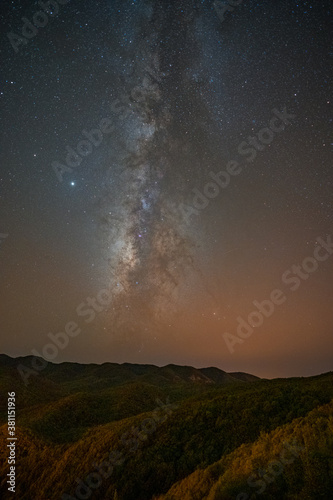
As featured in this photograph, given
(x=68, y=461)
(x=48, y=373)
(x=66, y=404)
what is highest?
(x=48, y=373)

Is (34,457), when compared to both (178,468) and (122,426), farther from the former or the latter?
(178,468)

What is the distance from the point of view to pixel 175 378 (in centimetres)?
7312

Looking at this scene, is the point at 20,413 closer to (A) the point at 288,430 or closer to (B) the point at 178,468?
(B) the point at 178,468

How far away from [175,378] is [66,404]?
4759 centimetres

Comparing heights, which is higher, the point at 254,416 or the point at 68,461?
the point at 68,461

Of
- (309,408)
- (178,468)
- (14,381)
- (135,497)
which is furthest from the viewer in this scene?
(14,381)

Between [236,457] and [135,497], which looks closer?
[236,457]

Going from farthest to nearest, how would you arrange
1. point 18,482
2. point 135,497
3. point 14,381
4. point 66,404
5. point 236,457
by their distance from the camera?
point 14,381
point 66,404
point 18,482
point 135,497
point 236,457

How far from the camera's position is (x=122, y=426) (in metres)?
19.5

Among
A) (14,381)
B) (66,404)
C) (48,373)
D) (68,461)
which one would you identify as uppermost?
(48,373)

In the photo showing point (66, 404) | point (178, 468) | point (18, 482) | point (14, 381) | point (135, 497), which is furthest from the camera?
point (14, 381)

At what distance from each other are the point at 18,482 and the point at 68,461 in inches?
98.3

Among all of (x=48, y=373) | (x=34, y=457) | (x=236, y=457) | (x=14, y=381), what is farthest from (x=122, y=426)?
(x=48, y=373)

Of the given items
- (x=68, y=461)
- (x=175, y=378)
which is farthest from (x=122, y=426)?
(x=175, y=378)
